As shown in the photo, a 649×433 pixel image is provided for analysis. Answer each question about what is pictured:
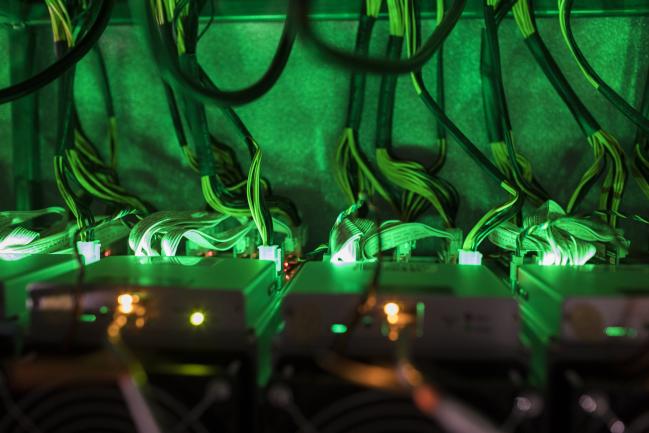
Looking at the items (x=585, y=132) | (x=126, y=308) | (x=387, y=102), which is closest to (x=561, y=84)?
(x=585, y=132)

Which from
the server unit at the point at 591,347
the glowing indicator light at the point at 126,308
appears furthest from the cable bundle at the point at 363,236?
the glowing indicator light at the point at 126,308

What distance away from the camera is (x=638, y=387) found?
0.59m

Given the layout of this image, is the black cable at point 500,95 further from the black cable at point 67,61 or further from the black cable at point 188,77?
the black cable at point 67,61

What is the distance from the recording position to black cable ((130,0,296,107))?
2.32 ft

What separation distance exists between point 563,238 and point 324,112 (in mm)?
565

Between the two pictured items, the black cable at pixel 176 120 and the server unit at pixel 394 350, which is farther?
the black cable at pixel 176 120

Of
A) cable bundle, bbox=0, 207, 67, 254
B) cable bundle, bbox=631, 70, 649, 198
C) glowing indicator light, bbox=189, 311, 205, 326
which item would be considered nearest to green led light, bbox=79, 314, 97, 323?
glowing indicator light, bbox=189, 311, 205, 326

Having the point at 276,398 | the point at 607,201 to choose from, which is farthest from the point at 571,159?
the point at 276,398

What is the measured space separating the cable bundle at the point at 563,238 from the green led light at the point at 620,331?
239mm

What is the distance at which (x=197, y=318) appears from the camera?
0.69 m

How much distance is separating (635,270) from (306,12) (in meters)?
0.64

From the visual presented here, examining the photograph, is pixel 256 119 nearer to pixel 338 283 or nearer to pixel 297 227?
pixel 297 227

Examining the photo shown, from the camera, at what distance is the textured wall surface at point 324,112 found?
1.14 metres

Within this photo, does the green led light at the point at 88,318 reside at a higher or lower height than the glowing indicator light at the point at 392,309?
lower
